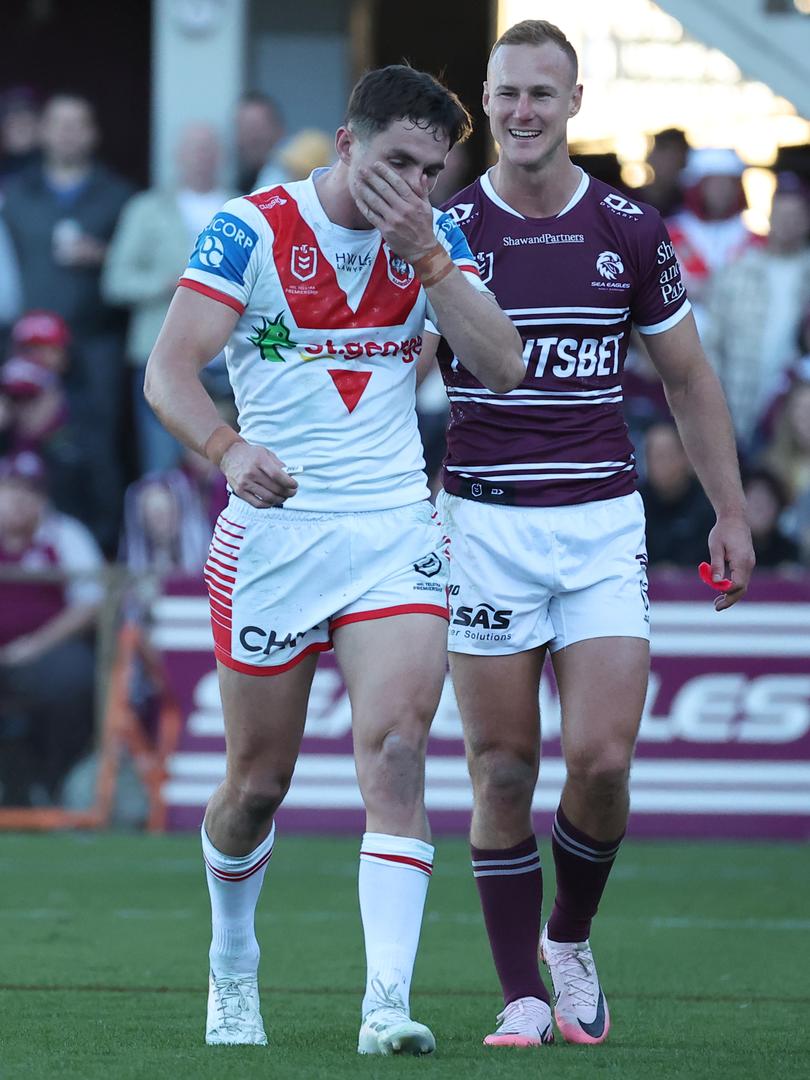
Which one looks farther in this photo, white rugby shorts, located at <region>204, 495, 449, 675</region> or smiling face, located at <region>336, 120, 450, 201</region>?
white rugby shorts, located at <region>204, 495, 449, 675</region>

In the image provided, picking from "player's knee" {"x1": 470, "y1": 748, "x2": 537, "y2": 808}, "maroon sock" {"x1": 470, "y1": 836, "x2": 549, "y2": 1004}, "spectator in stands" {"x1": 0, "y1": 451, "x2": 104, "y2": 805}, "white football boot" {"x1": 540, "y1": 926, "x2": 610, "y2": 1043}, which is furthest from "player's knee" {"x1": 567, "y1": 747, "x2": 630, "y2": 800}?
"spectator in stands" {"x1": 0, "y1": 451, "x2": 104, "y2": 805}

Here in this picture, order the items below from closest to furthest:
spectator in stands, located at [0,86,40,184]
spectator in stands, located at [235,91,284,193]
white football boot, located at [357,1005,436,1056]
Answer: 1. white football boot, located at [357,1005,436,1056]
2. spectator in stands, located at [235,91,284,193]
3. spectator in stands, located at [0,86,40,184]

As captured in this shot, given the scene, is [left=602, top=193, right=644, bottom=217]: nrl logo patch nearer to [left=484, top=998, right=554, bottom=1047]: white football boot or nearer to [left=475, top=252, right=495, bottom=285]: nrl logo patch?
[left=475, top=252, right=495, bottom=285]: nrl logo patch

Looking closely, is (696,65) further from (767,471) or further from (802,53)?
(767,471)

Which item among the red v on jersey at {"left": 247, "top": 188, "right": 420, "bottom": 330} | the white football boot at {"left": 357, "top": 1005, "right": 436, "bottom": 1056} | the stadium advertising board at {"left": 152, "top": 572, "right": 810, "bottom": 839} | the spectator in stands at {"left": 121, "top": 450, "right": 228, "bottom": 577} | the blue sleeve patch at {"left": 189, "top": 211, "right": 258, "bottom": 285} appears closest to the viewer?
the white football boot at {"left": 357, "top": 1005, "right": 436, "bottom": 1056}

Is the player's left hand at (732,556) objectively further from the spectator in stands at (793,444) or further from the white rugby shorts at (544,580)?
the spectator in stands at (793,444)

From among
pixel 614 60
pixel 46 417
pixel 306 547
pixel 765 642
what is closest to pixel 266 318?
pixel 306 547

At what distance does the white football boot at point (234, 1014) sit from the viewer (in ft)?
16.6

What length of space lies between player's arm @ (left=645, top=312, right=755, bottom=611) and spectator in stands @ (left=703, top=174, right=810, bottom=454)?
618cm

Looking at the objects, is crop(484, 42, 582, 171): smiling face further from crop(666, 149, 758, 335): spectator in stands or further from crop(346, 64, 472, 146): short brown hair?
crop(666, 149, 758, 335): spectator in stands

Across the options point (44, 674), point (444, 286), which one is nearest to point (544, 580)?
point (444, 286)

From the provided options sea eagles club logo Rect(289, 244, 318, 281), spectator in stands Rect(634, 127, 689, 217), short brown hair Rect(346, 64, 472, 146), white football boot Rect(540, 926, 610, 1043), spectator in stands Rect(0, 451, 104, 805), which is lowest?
spectator in stands Rect(0, 451, 104, 805)

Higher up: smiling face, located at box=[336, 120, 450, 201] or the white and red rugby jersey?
smiling face, located at box=[336, 120, 450, 201]

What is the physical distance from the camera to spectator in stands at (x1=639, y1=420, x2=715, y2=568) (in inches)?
433
